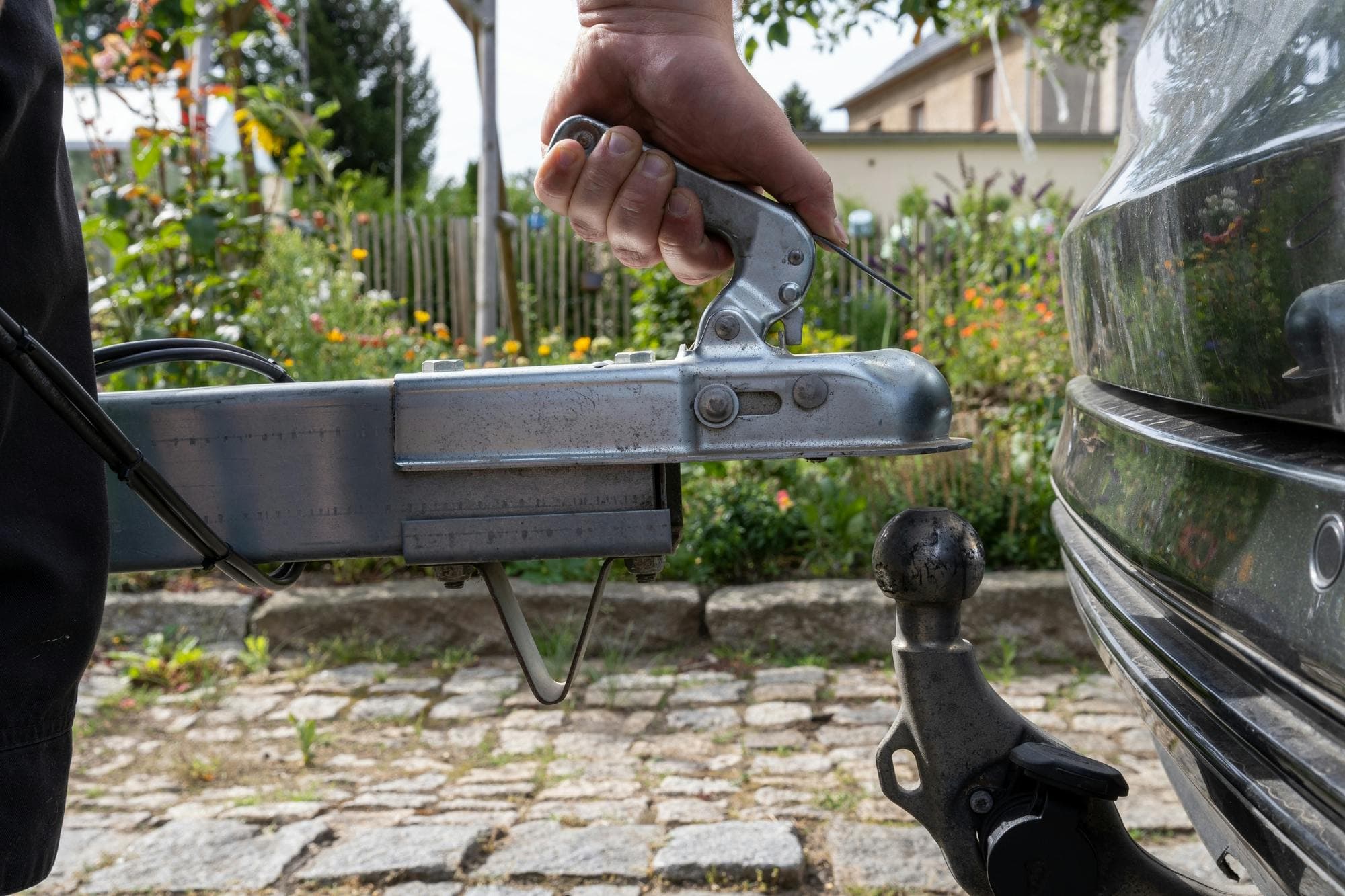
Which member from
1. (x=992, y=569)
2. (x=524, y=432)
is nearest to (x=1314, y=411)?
(x=524, y=432)

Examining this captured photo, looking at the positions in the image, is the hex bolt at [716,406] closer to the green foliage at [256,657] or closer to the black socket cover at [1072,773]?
the black socket cover at [1072,773]

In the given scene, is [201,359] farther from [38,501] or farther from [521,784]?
[521,784]

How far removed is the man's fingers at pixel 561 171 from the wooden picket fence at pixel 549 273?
6934 mm

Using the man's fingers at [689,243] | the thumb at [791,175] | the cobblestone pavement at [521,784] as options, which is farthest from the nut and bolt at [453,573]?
the cobblestone pavement at [521,784]

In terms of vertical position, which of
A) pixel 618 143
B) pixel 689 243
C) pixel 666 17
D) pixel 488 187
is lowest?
pixel 689 243

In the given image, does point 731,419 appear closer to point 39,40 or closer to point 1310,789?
point 1310,789

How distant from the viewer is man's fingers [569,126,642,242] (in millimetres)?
1341

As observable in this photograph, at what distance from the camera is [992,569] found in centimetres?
443

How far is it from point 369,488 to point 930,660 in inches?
26.1

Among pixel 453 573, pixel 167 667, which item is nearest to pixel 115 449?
pixel 453 573

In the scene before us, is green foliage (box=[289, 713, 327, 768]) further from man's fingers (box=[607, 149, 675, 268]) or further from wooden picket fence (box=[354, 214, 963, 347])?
wooden picket fence (box=[354, 214, 963, 347])

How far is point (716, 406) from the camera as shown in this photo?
115cm

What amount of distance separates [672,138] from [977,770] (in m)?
0.80

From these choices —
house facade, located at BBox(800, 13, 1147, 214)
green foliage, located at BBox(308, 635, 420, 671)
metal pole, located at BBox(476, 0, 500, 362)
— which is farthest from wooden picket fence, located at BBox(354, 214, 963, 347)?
green foliage, located at BBox(308, 635, 420, 671)
